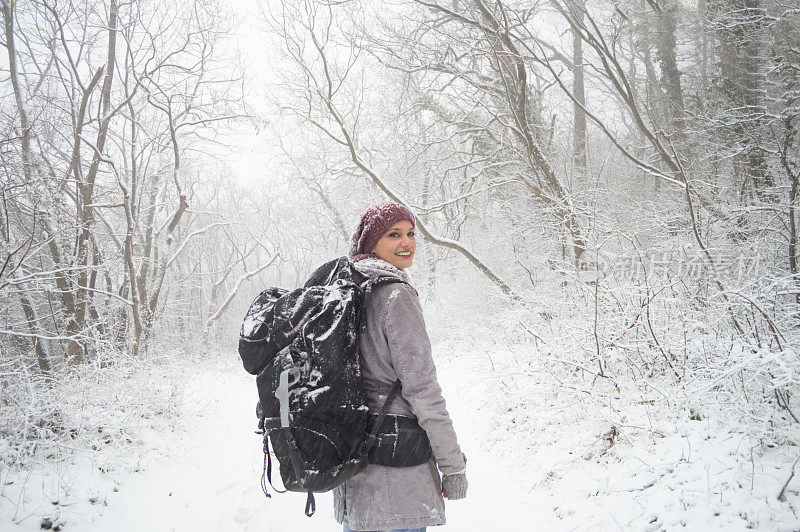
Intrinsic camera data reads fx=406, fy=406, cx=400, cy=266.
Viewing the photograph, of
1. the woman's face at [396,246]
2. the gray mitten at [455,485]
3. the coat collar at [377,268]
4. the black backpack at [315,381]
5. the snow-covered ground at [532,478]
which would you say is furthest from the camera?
the snow-covered ground at [532,478]

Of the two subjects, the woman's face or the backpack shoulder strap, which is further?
the woman's face

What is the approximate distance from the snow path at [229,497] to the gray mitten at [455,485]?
195 centimetres

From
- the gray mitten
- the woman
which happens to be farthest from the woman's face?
the gray mitten

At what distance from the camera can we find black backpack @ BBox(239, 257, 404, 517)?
4.63ft

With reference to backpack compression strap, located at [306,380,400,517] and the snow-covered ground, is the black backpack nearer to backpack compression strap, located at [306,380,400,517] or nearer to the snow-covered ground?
backpack compression strap, located at [306,380,400,517]

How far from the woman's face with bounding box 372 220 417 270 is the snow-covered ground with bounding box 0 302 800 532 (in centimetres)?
227

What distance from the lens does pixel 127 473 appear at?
4188 millimetres

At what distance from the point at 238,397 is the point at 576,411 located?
7387 mm

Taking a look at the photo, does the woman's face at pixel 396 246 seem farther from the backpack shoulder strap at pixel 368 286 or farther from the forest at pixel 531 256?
the forest at pixel 531 256

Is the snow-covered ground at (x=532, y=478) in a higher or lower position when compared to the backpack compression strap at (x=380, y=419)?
lower

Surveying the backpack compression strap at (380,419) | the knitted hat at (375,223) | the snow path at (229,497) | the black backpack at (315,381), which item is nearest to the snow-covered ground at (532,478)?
the snow path at (229,497)

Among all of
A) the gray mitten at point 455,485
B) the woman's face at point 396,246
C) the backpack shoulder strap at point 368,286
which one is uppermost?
the woman's face at point 396,246

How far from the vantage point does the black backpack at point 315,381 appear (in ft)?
4.63

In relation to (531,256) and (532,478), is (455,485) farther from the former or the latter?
(531,256)
